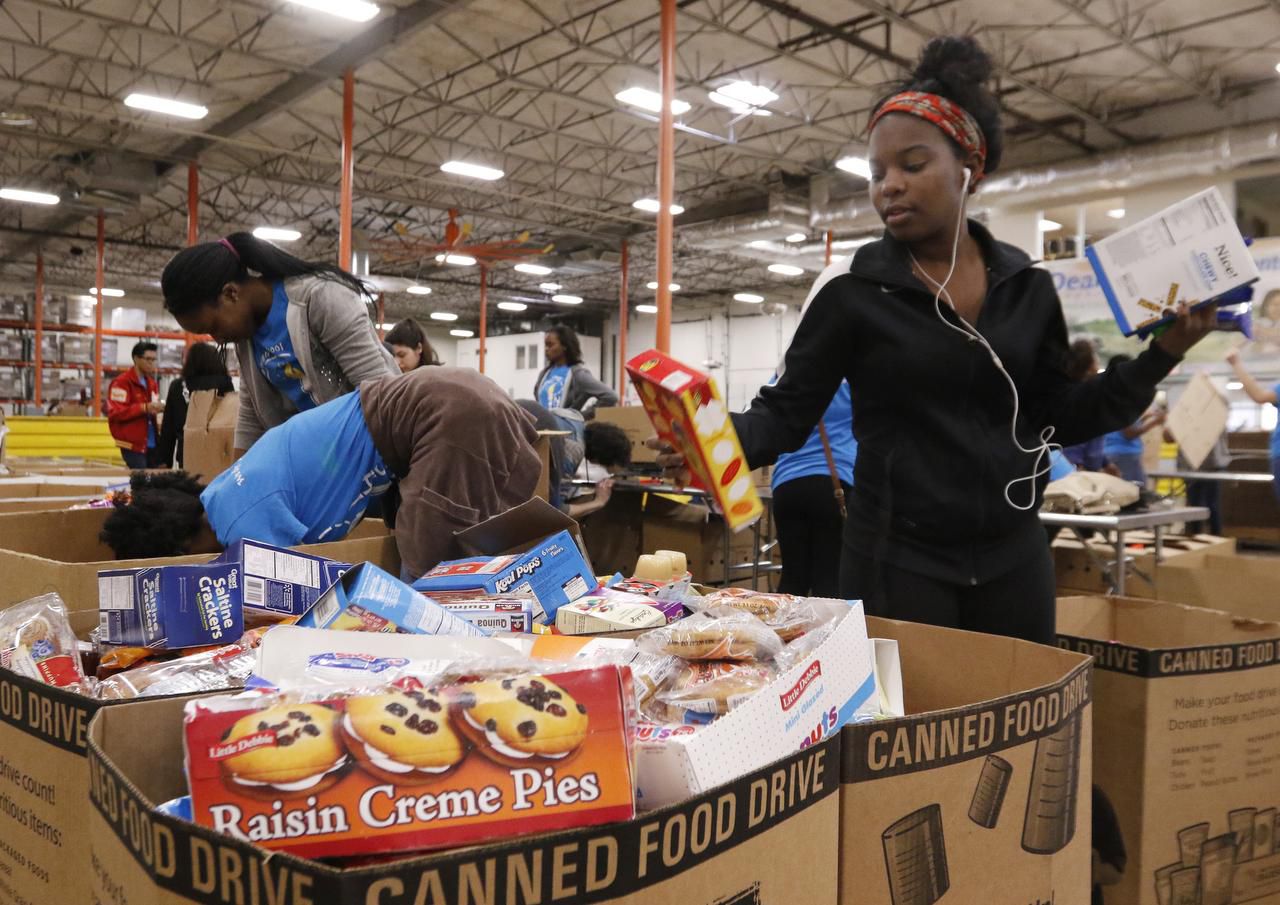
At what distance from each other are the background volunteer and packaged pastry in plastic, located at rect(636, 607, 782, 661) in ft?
4.42

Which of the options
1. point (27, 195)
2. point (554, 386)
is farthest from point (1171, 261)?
point (27, 195)

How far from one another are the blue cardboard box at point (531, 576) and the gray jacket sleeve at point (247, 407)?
1.12m

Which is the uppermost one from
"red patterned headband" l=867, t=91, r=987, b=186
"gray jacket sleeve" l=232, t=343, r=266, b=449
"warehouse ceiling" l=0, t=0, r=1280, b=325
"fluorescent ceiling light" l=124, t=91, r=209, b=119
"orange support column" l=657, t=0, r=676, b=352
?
"warehouse ceiling" l=0, t=0, r=1280, b=325

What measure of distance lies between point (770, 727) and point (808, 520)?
2.20 m

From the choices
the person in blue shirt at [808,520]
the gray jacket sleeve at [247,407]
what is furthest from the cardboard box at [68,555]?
the person in blue shirt at [808,520]

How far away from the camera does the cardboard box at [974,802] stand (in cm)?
67

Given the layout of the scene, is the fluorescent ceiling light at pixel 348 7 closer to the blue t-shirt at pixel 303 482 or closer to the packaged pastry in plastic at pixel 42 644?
the blue t-shirt at pixel 303 482

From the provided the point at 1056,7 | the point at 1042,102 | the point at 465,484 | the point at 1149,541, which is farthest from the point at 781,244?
the point at 465,484

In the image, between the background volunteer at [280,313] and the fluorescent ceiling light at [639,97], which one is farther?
the fluorescent ceiling light at [639,97]

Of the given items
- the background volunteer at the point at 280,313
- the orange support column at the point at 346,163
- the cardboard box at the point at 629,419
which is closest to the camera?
the background volunteer at the point at 280,313

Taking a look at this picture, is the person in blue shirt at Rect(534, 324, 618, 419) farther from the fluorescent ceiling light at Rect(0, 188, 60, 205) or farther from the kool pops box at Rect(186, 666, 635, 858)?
the fluorescent ceiling light at Rect(0, 188, 60, 205)

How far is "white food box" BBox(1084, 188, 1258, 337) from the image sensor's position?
1.12 m

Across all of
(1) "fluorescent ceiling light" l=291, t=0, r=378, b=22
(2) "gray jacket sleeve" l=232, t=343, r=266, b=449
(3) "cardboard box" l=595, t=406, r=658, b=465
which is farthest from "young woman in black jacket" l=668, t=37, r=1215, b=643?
(1) "fluorescent ceiling light" l=291, t=0, r=378, b=22

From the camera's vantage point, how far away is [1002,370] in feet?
4.12
